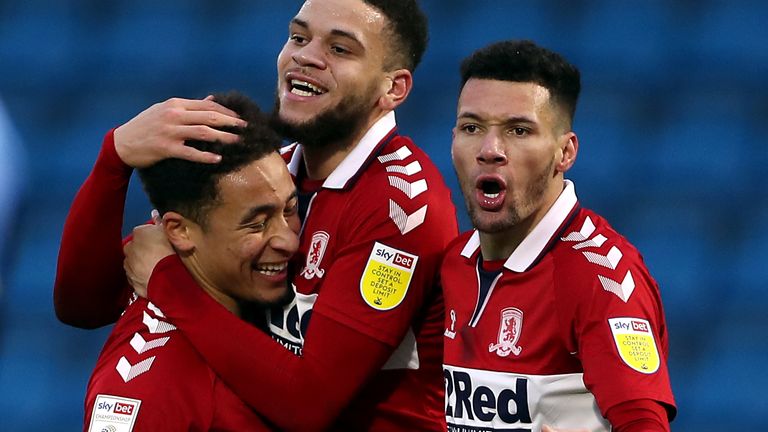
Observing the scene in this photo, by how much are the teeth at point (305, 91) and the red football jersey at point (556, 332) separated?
0.42 metres

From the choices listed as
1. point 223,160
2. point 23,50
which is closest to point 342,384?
point 223,160

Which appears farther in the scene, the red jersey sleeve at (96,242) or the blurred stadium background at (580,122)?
the blurred stadium background at (580,122)

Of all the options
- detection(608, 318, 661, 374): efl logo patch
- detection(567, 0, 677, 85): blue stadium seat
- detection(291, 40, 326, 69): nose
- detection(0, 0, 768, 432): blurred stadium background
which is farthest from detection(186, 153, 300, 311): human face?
detection(567, 0, 677, 85): blue stadium seat

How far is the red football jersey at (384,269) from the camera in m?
2.31

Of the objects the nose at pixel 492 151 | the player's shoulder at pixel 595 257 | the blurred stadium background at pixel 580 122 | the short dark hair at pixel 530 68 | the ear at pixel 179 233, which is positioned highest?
the blurred stadium background at pixel 580 122

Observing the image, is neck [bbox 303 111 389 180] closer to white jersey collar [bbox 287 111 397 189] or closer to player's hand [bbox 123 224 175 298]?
white jersey collar [bbox 287 111 397 189]

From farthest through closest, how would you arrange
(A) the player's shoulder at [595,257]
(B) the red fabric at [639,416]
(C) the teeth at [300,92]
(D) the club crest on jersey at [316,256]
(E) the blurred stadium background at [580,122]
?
(E) the blurred stadium background at [580,122] < (C) the teeth at [300,92] < (D) the club crest on jersey at [316,256] < (A) the player's shoulder at [595,257] < (B) the red fabric at [639,416]

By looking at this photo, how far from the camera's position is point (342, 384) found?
226cm

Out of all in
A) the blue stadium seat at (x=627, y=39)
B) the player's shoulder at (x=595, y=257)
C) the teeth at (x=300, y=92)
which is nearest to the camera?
the player's shoulder at (x=595, y=257)

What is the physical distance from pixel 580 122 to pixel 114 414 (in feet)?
9.71

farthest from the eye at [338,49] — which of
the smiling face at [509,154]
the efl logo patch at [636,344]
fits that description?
the efl logo patch at [636,344]

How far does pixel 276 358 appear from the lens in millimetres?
2238

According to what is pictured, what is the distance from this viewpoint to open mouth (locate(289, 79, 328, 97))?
248cm

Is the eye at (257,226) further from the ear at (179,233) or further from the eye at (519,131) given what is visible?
the eye at (519,131)
